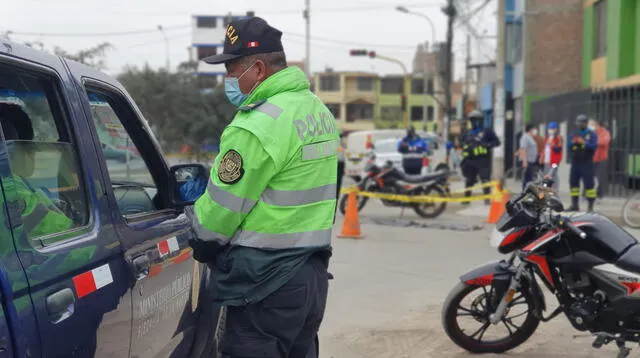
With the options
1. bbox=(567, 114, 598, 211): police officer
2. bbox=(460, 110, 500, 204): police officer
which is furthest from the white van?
bbox=(567, 114, 598, 211): police officer

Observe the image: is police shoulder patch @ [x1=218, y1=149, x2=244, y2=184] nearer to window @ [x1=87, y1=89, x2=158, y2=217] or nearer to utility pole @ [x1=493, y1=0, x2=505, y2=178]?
window @ [x1=87, y1=89, x2=158, y2=217]

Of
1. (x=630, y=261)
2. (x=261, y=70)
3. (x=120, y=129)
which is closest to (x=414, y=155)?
(x=630, y=261)

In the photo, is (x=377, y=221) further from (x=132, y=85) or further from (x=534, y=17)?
(x=132, y=85)

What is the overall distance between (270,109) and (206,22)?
8014 cm

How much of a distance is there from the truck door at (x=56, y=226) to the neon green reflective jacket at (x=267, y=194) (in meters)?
0.37

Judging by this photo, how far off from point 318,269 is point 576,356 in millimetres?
2995

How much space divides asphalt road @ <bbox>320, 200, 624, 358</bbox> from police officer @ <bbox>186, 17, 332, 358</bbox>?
2.60 m

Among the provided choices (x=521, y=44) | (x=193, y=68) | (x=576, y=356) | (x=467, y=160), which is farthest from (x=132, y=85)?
(x=576, y=356)

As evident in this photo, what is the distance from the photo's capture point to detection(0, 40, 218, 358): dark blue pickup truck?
213 cm

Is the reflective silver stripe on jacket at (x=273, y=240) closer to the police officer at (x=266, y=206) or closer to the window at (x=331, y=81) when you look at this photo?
the police officer at (x=266, y=206)

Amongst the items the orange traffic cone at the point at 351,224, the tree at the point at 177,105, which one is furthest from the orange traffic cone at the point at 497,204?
the tree at the point at 177,105

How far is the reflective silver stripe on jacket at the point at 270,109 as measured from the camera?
2682 millimetres

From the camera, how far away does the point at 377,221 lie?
12.4 metres

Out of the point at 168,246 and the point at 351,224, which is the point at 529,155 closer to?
the point at 351,224
